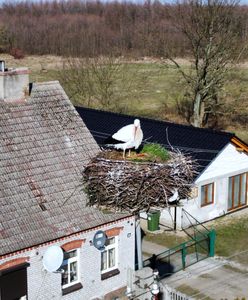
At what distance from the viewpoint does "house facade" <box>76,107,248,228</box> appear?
20.8 metres

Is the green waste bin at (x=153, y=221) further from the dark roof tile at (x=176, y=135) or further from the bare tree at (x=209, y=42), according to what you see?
the bare tree at (x=209, y=42)

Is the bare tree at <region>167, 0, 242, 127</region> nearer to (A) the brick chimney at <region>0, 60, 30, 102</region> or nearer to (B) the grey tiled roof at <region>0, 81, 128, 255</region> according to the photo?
(B) the grey tiled roof at <region>0, 81, 128, 255</region>

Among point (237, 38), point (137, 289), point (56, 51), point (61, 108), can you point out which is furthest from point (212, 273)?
point (56, 51)

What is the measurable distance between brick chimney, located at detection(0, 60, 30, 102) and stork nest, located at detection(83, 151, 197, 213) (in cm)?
306

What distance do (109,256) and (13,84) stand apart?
519 centimetres

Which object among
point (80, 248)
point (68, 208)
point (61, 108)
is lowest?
point (80, 248)

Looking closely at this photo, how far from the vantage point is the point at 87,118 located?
2616 cm

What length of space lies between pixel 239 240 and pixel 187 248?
2.24 metres

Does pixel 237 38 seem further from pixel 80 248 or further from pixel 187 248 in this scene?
pixel 80 248

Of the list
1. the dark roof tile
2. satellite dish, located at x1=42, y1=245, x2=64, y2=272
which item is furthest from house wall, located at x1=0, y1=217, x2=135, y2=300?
the dark roof tile

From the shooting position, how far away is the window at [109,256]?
14.8 metres

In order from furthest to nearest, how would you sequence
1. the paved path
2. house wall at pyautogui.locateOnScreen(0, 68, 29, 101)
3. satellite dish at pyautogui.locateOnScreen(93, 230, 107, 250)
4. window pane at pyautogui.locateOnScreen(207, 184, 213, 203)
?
window pane at pyautogui.locateOnScreen(207, 184, 213, 203)
the paved path
house wall at pyautogui.locateOnScreen(0, 68, 29, 101)
satellite dish at pyautogui.locateOnScreen(93, 230, 107, 250)

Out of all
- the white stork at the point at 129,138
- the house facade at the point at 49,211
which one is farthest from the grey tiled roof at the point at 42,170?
the white stork at the point at 129,138

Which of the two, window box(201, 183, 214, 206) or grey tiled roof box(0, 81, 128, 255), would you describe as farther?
window box(201, 183, 214, 206)
